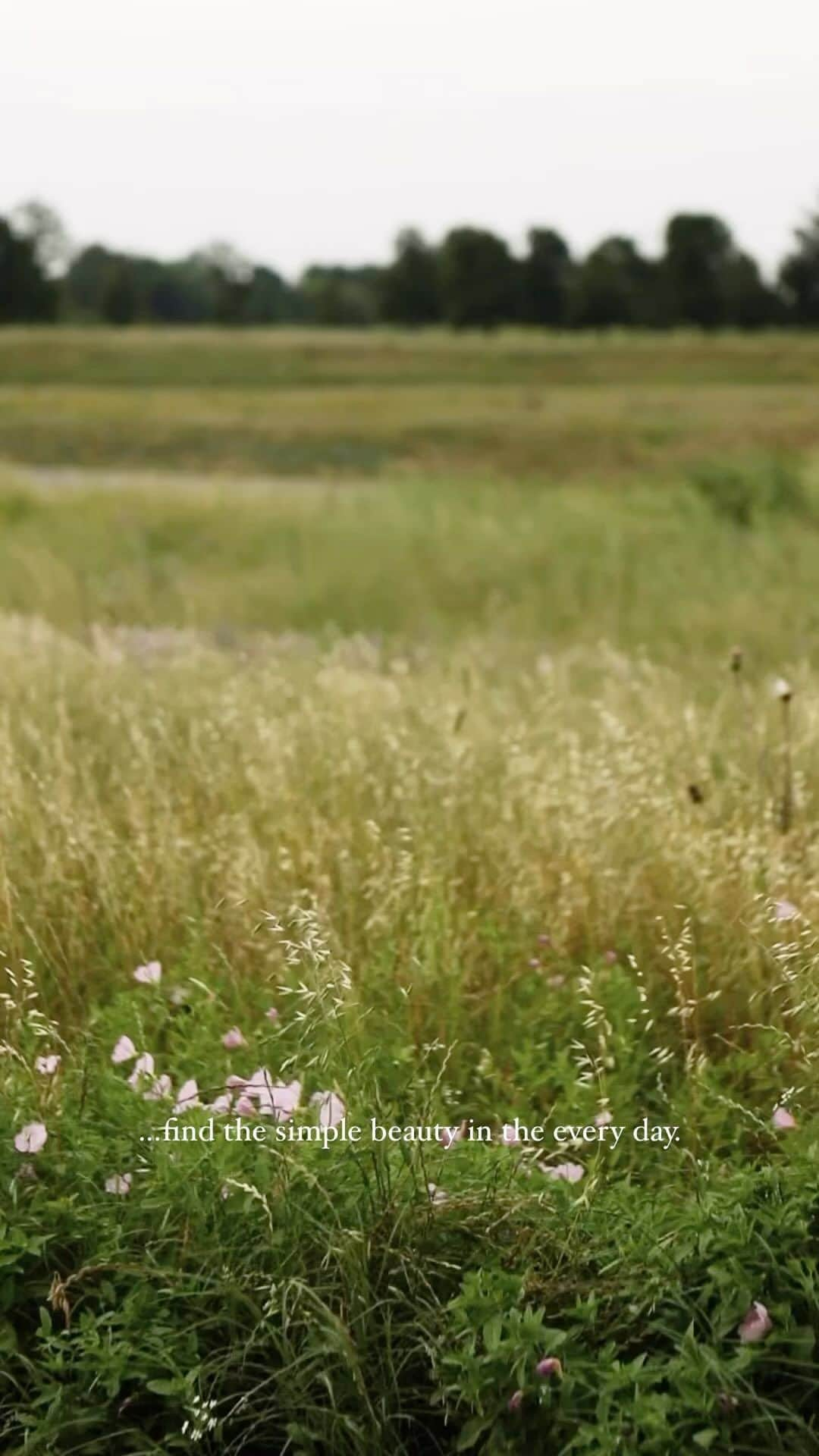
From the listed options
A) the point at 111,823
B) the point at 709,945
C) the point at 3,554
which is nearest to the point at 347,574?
the point at 3,554

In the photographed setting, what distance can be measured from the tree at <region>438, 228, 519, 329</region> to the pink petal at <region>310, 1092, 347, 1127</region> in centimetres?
3364

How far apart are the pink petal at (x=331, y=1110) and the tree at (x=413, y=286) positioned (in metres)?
35.7

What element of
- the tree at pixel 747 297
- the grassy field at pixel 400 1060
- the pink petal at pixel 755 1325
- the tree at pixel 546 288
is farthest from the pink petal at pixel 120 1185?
the tree at pixel 546 288

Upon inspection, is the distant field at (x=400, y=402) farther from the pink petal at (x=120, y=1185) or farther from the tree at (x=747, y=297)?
the pink petal at (x=120, y=1185)

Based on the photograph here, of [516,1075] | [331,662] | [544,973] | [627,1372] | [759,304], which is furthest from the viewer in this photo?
[759,304]

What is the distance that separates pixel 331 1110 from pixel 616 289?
34.5m

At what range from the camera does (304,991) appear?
93.0 inches

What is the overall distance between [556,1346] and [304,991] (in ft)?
1.92

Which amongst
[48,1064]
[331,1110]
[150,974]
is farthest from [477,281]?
[331,1110]

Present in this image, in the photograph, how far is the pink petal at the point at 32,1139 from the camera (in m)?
2.54

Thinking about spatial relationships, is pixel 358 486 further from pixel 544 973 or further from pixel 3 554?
pixel 544 973

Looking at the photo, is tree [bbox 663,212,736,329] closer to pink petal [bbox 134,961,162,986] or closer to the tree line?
the tree line

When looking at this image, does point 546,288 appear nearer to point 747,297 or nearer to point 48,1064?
point 747,297

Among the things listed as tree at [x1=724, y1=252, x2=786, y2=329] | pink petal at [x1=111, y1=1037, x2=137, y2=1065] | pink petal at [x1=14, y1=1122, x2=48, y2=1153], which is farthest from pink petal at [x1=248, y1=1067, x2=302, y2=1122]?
tree at [x1=724, y1=252, x2=786, y2=329]
